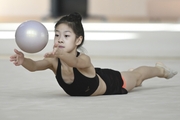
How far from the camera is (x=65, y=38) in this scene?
264 centimetres

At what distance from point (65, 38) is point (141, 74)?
0.77 metres

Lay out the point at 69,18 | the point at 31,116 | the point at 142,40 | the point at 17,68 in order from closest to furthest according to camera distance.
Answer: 1. the point at 31,116
2. the point at 69,18
3. the point at 17,68
4. the point at 142,40

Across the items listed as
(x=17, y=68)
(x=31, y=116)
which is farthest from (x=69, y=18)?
(x=17, y=68)

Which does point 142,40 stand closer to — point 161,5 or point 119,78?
point 161,5

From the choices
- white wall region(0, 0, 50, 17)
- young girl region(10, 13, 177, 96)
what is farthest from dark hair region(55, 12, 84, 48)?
white wall region(0, 0, 50, 17)

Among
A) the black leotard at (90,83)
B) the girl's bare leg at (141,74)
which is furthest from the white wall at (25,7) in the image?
the black leotard at (90,83)

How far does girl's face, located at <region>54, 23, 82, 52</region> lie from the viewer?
2609 mm

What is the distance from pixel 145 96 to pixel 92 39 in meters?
3.77

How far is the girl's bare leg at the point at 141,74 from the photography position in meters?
3.07

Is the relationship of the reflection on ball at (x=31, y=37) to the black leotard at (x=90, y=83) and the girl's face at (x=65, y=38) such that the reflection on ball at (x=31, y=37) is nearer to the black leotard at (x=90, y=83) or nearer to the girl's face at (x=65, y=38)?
the girl's face at (x=65, y=38)

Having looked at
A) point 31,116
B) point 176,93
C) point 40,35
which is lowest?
point 176,93

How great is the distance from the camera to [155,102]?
261cm

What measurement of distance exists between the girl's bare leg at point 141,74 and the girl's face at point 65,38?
53 cm

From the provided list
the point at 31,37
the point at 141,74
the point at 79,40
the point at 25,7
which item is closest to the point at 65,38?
the point at 79,40
